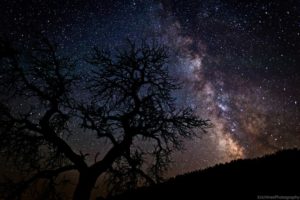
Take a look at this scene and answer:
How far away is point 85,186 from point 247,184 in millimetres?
9365

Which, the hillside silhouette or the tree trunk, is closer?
the hillside silhouette

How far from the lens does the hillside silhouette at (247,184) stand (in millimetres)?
6926

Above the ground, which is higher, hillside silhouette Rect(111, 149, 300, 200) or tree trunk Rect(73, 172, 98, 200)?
tree trunk Rect(73, 172, 98, 200)

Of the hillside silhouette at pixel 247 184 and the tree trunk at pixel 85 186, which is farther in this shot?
the tree trunk at pixel 85 186

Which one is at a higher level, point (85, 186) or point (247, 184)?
point (85, 186)

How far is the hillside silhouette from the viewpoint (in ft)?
22.7

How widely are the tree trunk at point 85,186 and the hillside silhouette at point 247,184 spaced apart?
5.12 m

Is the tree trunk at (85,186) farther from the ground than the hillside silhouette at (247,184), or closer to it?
farther from the ground

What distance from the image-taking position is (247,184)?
7.77 meters

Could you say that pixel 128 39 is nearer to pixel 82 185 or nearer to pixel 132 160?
pixel 132 160

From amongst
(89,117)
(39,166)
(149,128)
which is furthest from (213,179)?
(39,166)

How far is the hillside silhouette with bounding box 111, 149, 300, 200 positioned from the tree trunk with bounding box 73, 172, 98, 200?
512 cm

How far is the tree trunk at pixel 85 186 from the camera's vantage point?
15.0m

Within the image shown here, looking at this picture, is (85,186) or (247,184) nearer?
(247,184)
